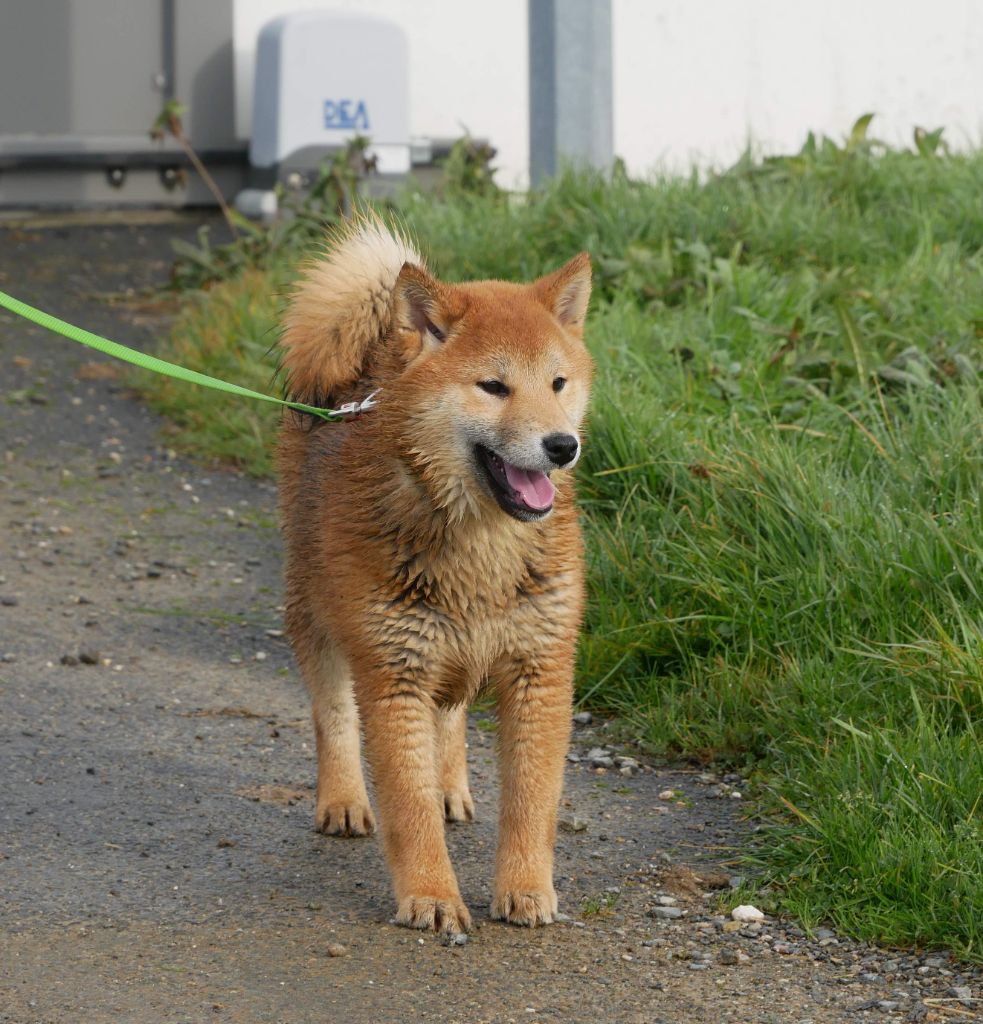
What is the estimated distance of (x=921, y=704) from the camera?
3.87 metres

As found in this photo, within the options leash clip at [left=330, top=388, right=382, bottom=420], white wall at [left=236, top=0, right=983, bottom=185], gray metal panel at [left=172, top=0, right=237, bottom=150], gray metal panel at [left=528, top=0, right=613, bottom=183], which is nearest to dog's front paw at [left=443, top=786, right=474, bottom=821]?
leash clip at [left=330, top=388, right=382, bottom=420]

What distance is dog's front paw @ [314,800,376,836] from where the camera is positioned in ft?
12.7

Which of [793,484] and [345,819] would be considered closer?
[345,819]

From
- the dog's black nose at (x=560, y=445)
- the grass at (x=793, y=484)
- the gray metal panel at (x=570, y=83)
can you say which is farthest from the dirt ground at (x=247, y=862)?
the gray metal panel at (x=570, y=83)

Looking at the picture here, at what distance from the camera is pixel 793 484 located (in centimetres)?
467

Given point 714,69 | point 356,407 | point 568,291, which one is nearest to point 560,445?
point 568,291

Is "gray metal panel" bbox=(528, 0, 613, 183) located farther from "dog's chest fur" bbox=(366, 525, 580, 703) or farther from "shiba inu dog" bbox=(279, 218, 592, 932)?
"dog's chest fur" bbox=(366, 525, 580, 703)

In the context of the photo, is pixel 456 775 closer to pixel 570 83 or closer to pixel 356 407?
pixel 356 407

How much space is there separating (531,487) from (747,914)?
41.5 inches

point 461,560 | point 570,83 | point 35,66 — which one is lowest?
point 461,560

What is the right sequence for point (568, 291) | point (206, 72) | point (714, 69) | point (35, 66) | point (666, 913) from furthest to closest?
point (714, 69)
point (206, 72)
point (35, 66)
point (568, 291)
point (666, 913)

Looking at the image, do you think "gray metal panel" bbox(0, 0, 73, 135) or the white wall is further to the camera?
the white wall

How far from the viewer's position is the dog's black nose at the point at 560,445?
126 inches

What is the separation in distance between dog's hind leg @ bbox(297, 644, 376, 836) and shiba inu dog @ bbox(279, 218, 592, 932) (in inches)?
13.1
